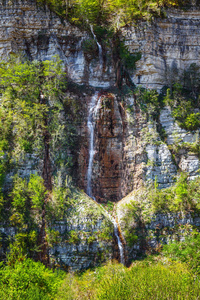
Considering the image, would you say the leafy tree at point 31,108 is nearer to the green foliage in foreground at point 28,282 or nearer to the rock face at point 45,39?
the rock face at point 45,39

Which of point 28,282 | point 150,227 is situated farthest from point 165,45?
point 28,282

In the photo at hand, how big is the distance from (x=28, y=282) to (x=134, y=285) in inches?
225

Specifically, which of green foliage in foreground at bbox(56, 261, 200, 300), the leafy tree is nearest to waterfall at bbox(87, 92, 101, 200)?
the leafy tree

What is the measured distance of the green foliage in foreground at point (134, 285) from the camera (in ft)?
40.8

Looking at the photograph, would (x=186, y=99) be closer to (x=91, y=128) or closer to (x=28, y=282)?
(x=91, y=128)

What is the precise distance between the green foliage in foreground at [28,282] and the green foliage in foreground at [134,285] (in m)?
0.85

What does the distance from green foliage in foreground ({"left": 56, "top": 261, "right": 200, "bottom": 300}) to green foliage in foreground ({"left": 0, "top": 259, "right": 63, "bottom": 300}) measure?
0.85 metres

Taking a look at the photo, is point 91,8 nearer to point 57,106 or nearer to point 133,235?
point 57,106

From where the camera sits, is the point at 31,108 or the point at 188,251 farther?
the point at 31,108

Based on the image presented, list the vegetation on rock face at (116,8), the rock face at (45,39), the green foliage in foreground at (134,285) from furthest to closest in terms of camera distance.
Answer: the vegetation on rock face at (116,8) < the rock face at (45,39) < the green foliage in foreground at (134,285)

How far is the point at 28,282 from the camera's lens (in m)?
14.4

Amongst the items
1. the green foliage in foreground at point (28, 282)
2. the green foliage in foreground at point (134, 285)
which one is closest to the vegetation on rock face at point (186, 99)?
the green foliage in foreground at point (134, 285)

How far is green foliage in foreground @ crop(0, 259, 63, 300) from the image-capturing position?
13.3m

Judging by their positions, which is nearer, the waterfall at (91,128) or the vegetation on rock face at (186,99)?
the waterfall at (91,128)
